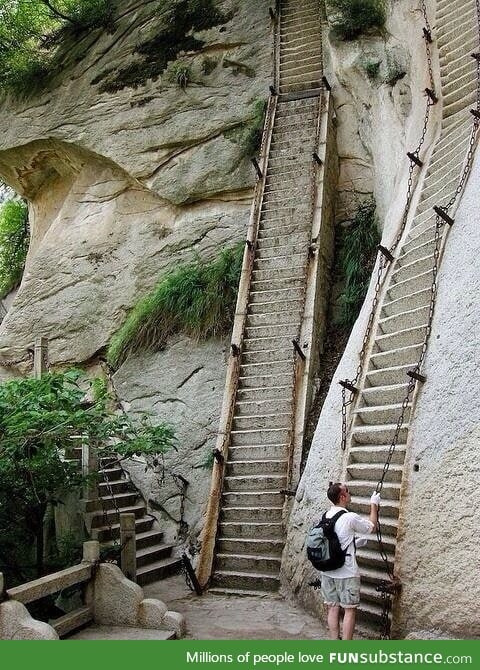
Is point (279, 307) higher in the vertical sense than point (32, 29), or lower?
lower

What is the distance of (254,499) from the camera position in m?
8.29

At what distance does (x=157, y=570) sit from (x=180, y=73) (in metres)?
10.9

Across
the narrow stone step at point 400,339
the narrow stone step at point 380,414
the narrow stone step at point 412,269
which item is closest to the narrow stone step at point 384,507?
the narrow stone step at point 380,414

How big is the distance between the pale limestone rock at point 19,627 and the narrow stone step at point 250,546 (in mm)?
3101

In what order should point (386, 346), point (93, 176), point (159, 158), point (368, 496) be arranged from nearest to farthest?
point (368, 496) → point (386, 346) → point (159, 158) → point (93, 176)

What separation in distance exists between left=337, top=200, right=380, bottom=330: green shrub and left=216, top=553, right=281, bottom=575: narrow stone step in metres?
4.16

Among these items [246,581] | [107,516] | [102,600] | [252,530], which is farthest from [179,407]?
[102,600]

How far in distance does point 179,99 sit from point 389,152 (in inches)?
224

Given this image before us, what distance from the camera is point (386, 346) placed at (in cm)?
734

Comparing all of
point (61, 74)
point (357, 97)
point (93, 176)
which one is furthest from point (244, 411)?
point (61, 74)

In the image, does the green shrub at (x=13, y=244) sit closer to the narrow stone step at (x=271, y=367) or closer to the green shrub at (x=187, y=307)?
the green shrub at (x=187, y=307)

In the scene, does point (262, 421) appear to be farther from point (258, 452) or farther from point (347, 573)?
point (347, 573)

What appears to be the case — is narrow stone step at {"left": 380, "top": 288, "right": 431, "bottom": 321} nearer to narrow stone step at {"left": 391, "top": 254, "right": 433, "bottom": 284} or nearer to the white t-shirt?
narrow stone step at {"left": 391, "top": 254, "right": 433, "bottom": 284}

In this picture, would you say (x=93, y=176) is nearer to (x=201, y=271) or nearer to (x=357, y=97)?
(x=201, y=271)
